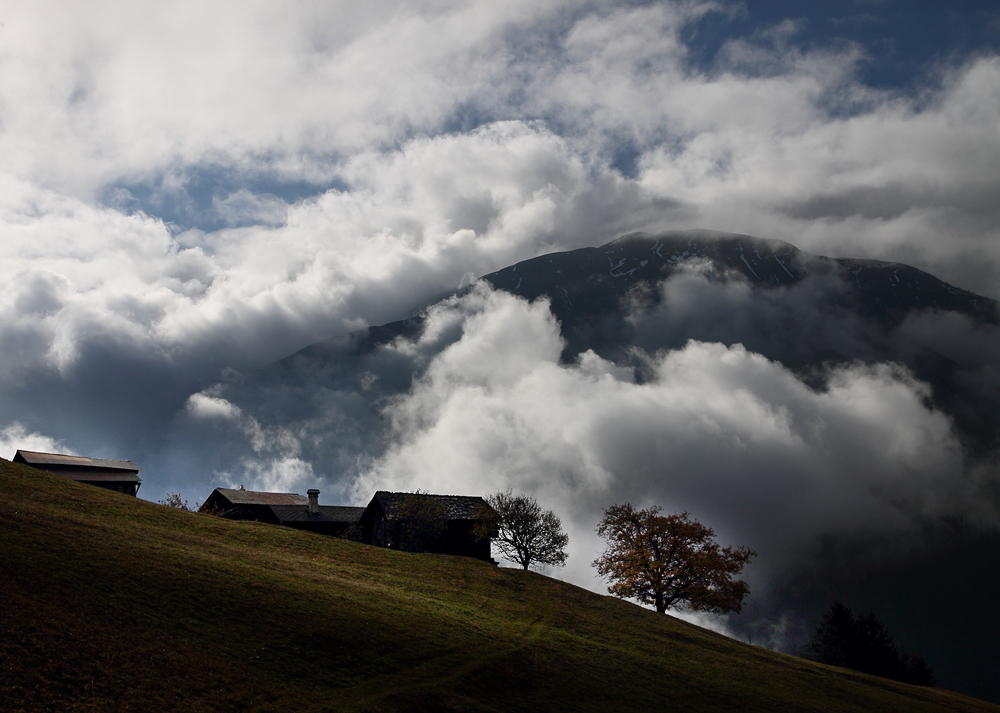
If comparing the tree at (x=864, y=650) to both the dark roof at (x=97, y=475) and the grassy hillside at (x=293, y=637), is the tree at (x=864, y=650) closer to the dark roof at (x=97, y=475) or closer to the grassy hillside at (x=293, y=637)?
the grassy hillside at (x=293, y=637)

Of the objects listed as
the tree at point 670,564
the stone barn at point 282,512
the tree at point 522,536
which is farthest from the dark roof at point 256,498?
the tree at point 670,564

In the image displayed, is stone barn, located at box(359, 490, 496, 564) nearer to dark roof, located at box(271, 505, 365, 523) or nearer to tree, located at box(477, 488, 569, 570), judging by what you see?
tree, located at box(477, 488, 569, 570)

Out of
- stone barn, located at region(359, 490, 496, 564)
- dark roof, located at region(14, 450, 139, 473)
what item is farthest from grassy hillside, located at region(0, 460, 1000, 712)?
stone barn, located at region(359, 490, 496, 564)

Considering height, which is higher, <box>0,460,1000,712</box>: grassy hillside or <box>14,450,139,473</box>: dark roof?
<box>14,450,139,473</box>: dark roof

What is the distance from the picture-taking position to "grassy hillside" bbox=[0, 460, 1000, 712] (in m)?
25.0

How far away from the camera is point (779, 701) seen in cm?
4334

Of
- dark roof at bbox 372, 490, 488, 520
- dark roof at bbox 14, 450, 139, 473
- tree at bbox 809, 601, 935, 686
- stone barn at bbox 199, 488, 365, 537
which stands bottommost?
tree at bbox 809, 601, 935, 686

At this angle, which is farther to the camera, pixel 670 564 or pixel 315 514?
pixel 315 514

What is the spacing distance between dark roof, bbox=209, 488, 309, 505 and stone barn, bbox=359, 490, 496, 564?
68.4 feet

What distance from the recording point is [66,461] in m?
76.4

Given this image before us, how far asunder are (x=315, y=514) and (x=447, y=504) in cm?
2227

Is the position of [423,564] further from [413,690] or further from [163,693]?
[163,693]

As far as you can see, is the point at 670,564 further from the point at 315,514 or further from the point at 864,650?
the point at 315,514

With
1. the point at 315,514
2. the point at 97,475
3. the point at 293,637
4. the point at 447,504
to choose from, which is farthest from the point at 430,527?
Result: the point at 293,637
